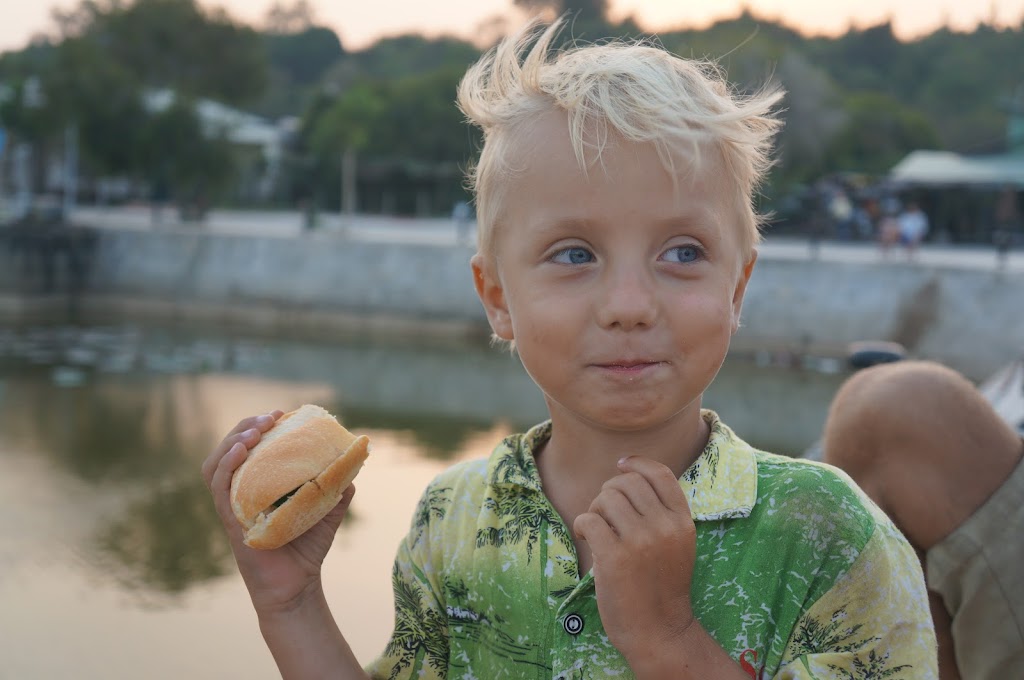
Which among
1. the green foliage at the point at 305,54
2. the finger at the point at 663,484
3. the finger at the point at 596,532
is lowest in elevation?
the finger at the point at 596,532

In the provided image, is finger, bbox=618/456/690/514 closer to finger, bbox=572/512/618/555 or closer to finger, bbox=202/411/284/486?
finger, bbox=572/512/618/555

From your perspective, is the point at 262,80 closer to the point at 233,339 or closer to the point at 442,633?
the point at 233,339

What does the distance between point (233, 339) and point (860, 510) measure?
52.3 feet

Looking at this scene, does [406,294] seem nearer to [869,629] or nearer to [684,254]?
[684,254]

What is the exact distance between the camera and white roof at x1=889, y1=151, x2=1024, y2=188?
77.8 feet

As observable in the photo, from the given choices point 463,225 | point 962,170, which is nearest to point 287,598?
point 463,225

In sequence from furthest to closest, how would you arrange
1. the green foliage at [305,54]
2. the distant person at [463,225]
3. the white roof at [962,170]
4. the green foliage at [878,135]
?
the green foliage at [305,54] < the green foliage at [878,135] < the white roof at [962,170] < the distant person at [463,225]

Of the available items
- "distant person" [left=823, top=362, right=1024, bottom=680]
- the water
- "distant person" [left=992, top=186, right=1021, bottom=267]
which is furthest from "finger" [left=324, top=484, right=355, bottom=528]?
"distant person" [left=992, top=186, right=1021, bottom=267]

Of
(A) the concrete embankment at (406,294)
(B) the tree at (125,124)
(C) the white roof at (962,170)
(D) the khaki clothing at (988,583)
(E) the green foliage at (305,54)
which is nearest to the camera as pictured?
(D) the khaki clothing at (988,583)

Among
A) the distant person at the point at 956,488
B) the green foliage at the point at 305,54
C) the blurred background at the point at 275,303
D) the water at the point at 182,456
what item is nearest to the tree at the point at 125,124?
the blurred background at the point at 275,303

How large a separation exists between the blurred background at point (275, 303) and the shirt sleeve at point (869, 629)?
0.66 metres

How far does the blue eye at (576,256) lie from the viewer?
4.05 feet

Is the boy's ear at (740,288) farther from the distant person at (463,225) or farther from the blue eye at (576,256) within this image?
the distant person at (463,225)

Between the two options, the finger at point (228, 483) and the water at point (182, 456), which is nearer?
the finger at point (228, 483)
